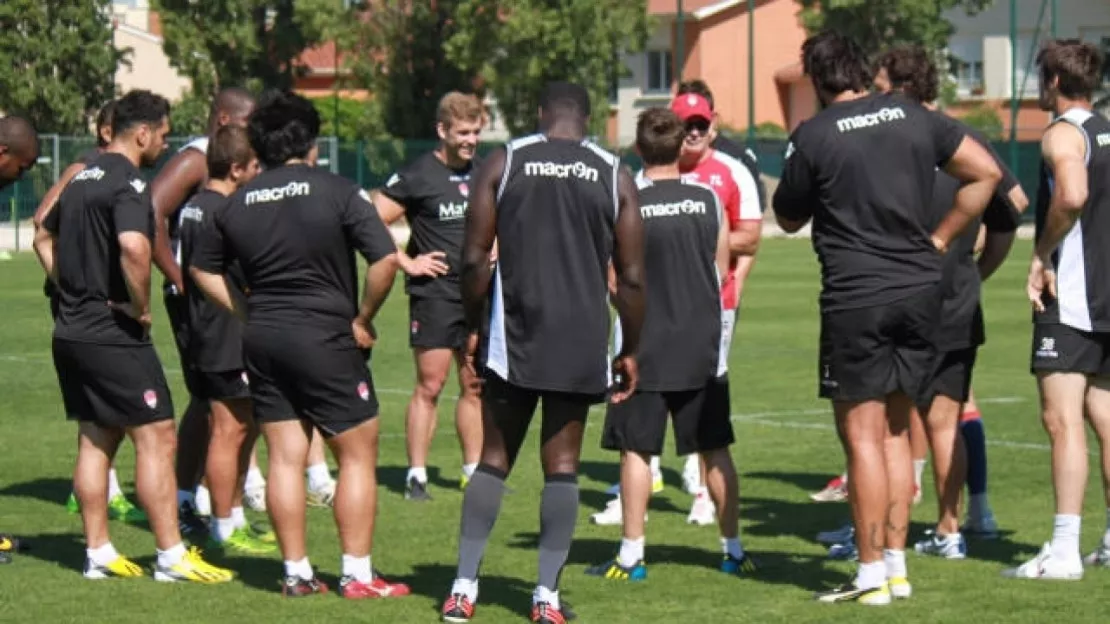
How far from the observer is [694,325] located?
9.87m

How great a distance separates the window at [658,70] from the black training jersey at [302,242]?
62.6 meters

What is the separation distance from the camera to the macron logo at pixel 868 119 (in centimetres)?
879

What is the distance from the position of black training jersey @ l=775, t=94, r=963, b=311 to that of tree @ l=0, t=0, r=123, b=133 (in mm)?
48001

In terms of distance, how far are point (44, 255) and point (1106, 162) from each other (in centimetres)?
496

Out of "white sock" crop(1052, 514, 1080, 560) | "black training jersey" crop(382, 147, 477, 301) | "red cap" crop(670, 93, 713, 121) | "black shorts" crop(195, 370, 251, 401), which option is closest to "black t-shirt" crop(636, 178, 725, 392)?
"red cap" crop(670, 93, 713, 121)

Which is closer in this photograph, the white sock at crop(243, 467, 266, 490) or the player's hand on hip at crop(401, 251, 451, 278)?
the player's hand on hip at crop(401, 251, 451, 278)

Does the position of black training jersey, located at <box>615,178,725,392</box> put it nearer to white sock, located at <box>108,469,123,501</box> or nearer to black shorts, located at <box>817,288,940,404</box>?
black shorts, located at <box>817,288,940,404</box>

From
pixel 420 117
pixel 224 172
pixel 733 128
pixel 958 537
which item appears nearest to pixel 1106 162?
pixel 958 537

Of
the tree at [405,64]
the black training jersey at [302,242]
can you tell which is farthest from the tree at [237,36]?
the black training jersey at [302,242]

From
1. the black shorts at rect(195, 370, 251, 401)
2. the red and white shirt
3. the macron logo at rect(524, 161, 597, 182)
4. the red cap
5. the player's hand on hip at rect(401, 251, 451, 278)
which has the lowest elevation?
the black shorts at rect(195, 370, 251, 401)

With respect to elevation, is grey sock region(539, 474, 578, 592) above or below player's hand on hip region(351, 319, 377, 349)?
below

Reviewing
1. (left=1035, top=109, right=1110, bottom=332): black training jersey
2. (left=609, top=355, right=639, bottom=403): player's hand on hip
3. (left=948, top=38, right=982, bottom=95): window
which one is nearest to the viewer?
(left=609, top=355, right=639, bottom=403): player's hand on hip

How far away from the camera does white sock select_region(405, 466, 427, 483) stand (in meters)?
12.4

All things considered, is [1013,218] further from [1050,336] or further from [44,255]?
[44,255]
